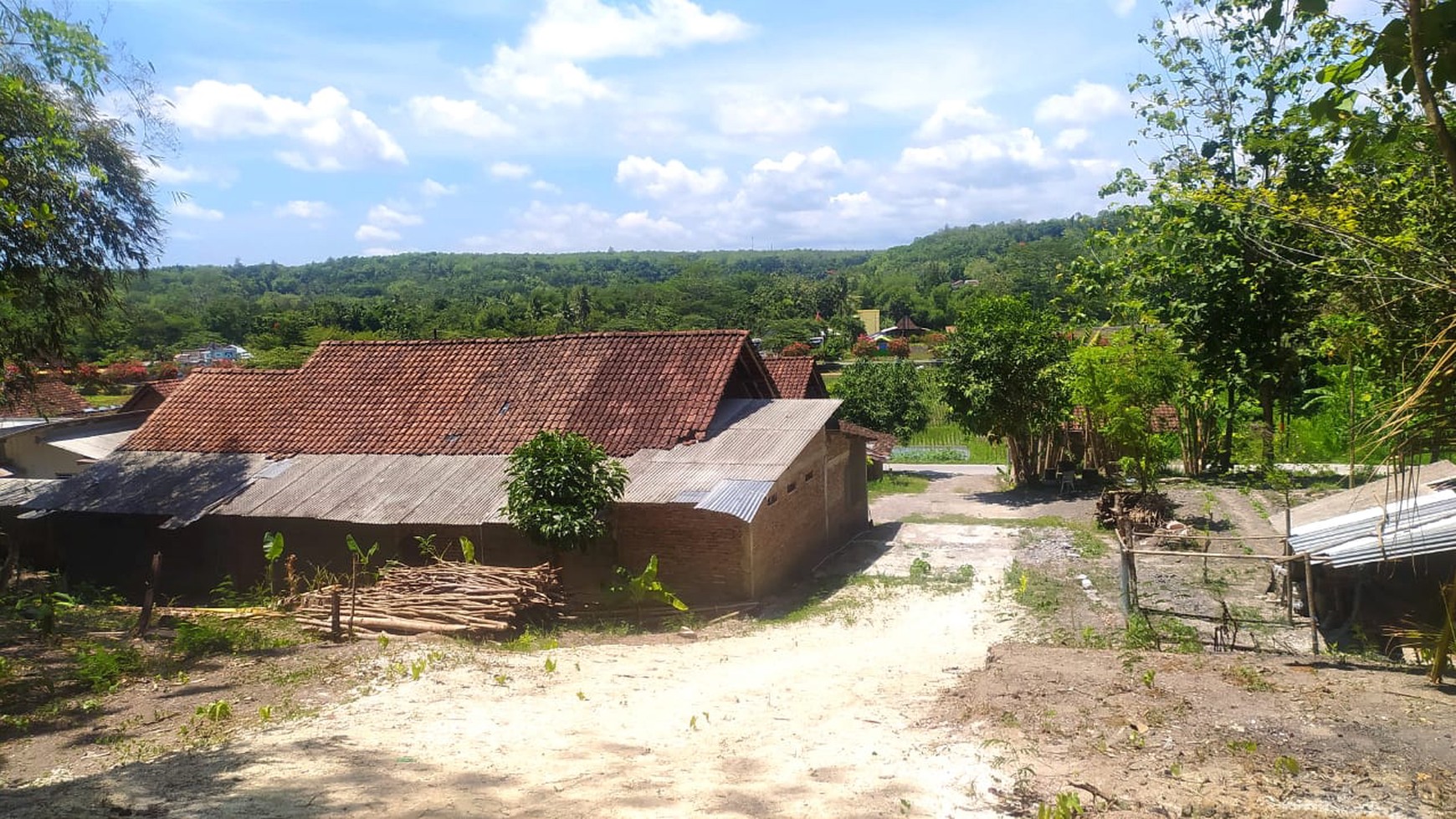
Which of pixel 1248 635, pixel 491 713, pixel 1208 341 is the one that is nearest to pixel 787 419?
pixel 1248 635

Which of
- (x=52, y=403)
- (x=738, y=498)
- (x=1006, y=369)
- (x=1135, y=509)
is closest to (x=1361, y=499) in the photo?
(x=1135, y=509)

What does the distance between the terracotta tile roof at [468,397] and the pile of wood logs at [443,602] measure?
12.6ft

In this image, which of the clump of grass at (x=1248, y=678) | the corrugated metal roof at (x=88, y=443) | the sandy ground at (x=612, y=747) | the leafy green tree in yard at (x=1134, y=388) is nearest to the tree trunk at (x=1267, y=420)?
the leafy green tree in yard at (x=1134, y=388)

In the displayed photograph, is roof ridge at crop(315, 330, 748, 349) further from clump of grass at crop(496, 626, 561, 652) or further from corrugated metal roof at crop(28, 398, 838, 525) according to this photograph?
clump of grass at crop(496, 626, 561, 652)

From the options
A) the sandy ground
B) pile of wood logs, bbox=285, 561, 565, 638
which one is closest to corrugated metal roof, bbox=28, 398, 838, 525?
pile of wood logs, bbox=285, 561, 565, 638

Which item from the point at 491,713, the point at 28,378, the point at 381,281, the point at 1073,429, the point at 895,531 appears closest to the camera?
the point at 491,713

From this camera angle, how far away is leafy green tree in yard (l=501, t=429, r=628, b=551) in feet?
44.1

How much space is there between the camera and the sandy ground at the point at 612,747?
241 inches

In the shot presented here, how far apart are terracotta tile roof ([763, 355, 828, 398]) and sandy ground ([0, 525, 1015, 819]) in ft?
55.3

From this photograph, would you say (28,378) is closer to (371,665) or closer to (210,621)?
(210,621)

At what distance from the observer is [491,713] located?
27.9 feet

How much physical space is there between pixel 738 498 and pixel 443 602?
4487mm

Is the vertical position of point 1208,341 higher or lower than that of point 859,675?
higher

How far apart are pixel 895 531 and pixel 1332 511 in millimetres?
9316
